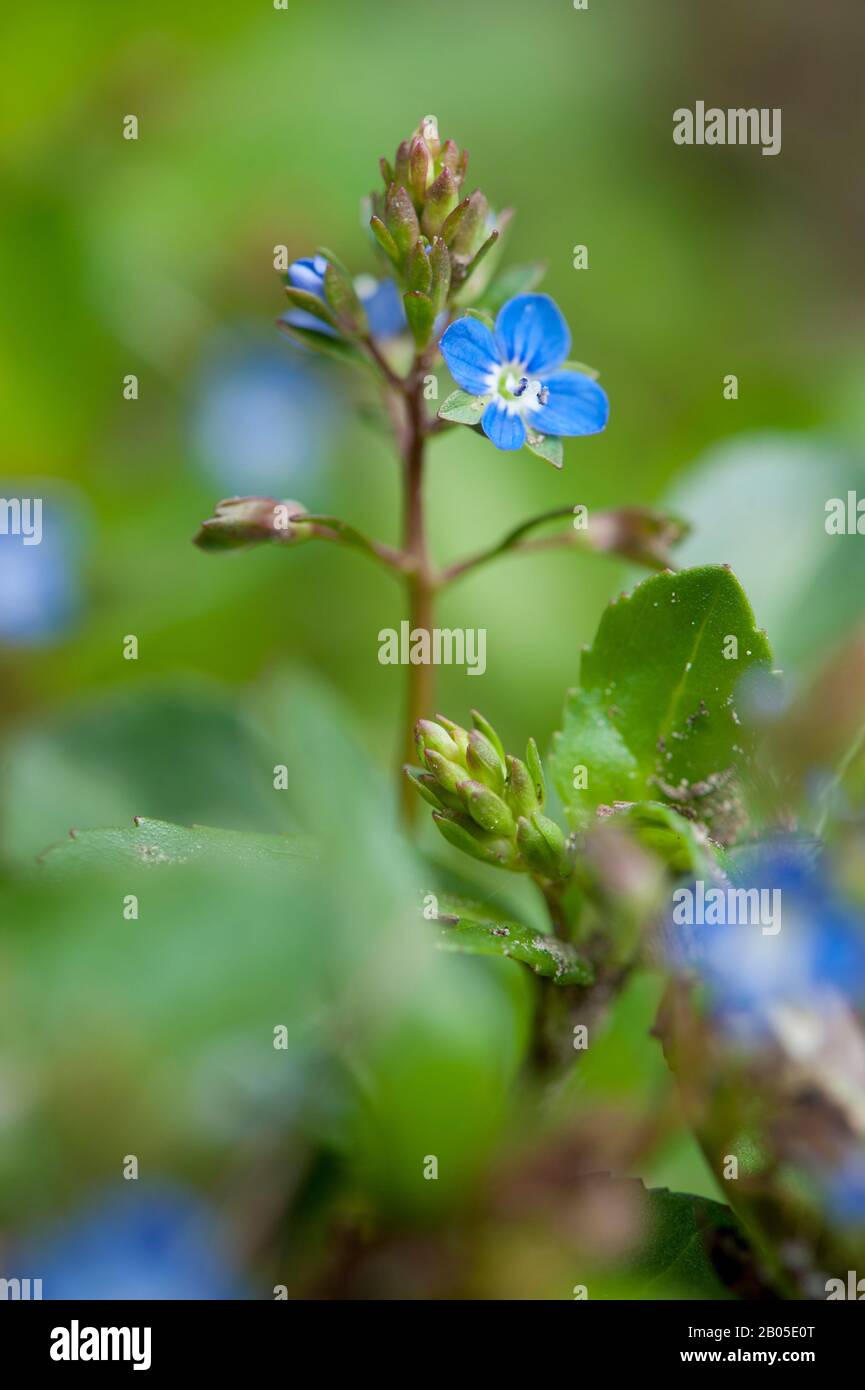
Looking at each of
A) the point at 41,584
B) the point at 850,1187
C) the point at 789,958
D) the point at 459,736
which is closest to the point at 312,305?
the point at 459,736

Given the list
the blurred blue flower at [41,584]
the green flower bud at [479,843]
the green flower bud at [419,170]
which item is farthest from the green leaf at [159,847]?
the blurred blue flower at [41,584]

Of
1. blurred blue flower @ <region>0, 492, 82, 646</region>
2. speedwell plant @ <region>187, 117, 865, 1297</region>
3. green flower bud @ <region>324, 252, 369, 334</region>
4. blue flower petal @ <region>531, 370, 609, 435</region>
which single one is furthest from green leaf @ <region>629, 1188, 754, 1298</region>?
blurred blue flower @ <region>0, 492, 82, 646</region>

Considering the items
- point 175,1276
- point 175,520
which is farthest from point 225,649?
point 175,1276

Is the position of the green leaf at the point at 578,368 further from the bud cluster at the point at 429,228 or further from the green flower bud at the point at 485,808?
the green flower bud at the point at 485,808

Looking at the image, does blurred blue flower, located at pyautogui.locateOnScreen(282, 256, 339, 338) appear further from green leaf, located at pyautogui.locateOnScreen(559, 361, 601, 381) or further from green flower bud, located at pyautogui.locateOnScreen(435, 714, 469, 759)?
green flower bud, located at pyautogui.locateOnScreen(435, 714, 469, 759)

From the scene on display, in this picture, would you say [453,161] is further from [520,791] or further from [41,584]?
[41,584]

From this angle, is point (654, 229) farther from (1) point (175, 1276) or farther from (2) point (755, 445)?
(1) point (175, 1276)
